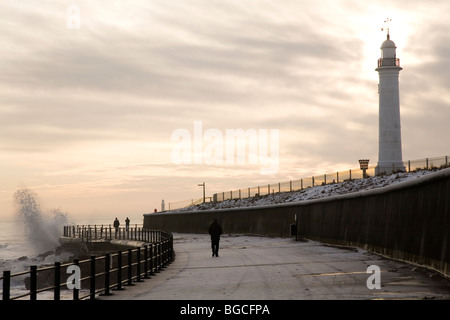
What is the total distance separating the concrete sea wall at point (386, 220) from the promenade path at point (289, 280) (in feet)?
2.11

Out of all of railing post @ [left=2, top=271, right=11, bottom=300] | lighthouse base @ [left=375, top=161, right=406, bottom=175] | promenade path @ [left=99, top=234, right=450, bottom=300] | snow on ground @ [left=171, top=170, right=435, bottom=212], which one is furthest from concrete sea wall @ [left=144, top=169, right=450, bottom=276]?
lighthouse base @ [left=375, top=161, right=406, bottom=175]

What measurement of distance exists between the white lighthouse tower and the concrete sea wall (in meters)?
30.2

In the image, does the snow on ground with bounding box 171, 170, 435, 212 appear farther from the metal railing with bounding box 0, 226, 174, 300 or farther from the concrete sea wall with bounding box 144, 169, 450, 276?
the metal railing with bounding box 0, 226, 174, 300

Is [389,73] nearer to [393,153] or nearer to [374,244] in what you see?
[393,153]

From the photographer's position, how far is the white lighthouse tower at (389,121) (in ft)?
270

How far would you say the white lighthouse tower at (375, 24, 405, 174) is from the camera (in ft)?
270

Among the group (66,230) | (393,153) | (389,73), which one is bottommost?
(66,230)

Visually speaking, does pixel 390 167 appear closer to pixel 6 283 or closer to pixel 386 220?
pixel 386 220

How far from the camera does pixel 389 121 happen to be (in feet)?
270

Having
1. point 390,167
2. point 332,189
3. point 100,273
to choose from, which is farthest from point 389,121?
point 100,273

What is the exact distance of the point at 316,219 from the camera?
43.0 m

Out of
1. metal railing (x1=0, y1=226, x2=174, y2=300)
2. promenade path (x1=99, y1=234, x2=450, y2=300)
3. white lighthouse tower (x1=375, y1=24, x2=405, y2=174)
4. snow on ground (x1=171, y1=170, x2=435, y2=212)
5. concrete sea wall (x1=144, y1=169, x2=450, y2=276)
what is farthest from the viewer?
white lighthouse tower (x1=375, y1=24, x2=405, y2=174)
